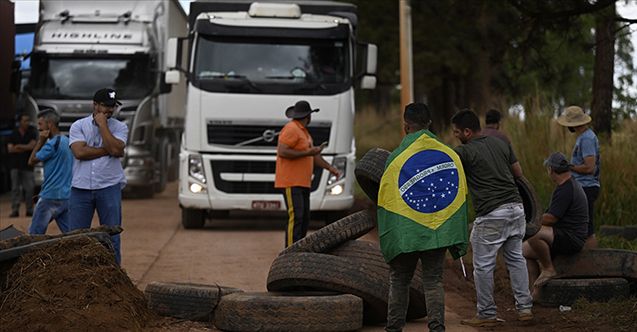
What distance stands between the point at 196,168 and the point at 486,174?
8.84 metres

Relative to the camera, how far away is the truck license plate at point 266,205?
1766 cm

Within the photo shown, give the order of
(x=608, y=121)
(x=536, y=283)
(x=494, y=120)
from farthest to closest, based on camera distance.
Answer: (x=608, y=121) < (x=494, y=120) < (x=536, y=283)

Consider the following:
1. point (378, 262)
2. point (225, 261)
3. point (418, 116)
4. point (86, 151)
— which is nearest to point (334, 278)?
point (378, 262)

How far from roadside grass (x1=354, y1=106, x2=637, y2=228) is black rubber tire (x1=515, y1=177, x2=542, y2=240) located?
263cm

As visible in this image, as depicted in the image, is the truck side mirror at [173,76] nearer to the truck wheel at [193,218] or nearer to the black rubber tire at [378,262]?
the truck wheel at [193,218]

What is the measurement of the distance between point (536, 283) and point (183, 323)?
10.8 feet

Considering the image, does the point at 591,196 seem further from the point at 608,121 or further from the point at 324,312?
the point at 608,121

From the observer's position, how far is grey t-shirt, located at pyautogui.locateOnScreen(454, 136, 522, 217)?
30.9 ft

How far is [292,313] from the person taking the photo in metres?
8.72

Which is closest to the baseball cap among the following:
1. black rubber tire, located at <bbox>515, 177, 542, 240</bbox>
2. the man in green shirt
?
black rubber tire, located at <bbox>515, 177, 542, 240</bbox>

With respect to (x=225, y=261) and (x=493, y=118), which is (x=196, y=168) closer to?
(x=225, y=261)

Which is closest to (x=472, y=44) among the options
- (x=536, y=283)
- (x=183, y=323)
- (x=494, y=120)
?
(x=494, y=120)

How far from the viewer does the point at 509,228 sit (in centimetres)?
951

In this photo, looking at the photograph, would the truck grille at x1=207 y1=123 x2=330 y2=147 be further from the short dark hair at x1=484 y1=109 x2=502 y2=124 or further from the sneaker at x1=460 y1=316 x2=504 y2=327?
the sneaker at x1=460 y1=316 x2=504 y2=327
